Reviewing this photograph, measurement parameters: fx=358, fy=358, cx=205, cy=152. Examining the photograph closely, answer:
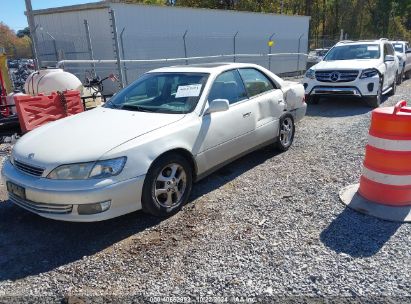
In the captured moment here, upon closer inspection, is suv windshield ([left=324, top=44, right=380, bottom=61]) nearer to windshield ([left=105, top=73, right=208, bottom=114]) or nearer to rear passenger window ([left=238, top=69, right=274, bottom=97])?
rear passenger window ([left=238, top=69, right=274, bottom=97])

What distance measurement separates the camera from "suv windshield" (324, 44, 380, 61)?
10.3 meters

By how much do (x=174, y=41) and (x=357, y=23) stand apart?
42.3 m

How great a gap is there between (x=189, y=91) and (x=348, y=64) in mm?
6732

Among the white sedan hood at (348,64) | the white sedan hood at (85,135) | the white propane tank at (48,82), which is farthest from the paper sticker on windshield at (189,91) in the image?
the white sedan hood at (348,64)

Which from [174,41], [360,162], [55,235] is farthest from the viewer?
[174,41]

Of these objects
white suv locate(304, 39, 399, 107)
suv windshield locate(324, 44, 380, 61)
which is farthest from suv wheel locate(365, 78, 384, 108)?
suv windshield locate(324, 44, 380, 61)

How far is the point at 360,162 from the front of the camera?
18.1 ft

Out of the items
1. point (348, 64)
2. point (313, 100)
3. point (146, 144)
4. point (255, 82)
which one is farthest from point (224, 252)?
point (313, 100)

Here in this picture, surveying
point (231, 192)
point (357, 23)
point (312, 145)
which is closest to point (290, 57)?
point (312, 145)

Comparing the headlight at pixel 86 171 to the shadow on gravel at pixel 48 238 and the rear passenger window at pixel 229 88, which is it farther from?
the rear passenger window at pixel 229 88

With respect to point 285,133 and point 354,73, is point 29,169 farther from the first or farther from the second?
point 354,73

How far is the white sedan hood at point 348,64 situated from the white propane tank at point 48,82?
6555 mm

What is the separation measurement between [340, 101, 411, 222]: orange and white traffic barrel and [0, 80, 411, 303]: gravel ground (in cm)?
25

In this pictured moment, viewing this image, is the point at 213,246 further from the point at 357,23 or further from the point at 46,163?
the point at 357,23
